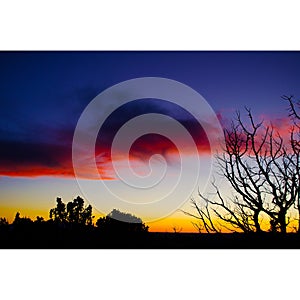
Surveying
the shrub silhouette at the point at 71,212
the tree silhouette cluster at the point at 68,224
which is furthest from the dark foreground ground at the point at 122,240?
the shrub silhouette at the point at 71,212

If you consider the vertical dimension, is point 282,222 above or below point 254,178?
below

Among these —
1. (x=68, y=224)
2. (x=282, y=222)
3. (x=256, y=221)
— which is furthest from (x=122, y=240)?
(x=282, y=222)

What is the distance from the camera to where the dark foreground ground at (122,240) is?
11.4ft

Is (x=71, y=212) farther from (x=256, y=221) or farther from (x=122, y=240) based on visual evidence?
(x=256, y=221)

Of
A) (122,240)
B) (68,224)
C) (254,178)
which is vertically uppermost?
(254,178)

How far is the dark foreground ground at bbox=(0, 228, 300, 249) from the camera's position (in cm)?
346

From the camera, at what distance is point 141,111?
11.6 ft

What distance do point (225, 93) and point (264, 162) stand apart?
0.63 m

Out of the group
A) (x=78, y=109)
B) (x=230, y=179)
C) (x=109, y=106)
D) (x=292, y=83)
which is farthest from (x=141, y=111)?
(x=292, y=83)

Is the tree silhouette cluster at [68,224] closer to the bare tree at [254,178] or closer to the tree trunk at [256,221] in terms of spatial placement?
the bare tree at [254,178]

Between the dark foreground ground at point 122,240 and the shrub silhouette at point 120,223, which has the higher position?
the shrub silhouette at point 120,223

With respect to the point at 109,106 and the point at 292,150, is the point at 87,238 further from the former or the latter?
the point at 292,150

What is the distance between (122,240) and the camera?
3520 millimetres

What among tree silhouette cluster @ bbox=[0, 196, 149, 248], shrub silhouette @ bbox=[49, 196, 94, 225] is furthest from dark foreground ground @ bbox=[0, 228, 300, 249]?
shrub silhouette @ bbox=[49, 196, 94, 225]
